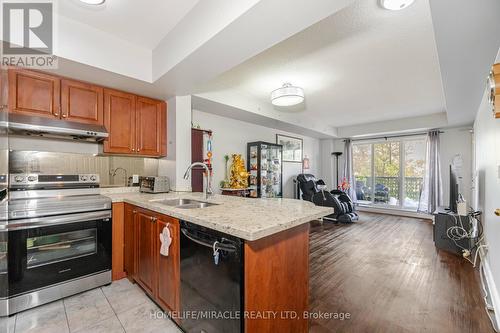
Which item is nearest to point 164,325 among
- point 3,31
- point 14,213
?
point 14,213

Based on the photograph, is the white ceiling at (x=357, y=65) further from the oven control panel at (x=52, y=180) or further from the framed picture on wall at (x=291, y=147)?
the oven control panel at (x=52, y=180)

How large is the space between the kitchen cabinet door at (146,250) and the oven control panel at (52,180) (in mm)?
858

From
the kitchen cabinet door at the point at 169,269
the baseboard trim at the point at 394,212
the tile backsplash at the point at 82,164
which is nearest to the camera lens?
the kitchen cabinet door at the point at 169,269

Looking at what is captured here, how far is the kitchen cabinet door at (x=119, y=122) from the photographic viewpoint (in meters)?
2.59

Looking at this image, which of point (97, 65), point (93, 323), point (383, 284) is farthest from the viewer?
point (383, 284)

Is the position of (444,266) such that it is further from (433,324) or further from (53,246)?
(53,246)

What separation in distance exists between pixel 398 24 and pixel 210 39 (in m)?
1.66

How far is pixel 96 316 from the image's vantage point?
1758mm

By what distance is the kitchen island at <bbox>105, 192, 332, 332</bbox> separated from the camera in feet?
3.71

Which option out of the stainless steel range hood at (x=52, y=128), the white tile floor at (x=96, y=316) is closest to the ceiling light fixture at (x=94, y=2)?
the stainless steel range hood at (x=52, y=128)

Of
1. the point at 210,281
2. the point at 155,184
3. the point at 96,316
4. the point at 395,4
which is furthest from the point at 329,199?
the point at 96,316

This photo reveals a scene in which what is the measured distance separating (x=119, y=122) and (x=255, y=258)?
245cm

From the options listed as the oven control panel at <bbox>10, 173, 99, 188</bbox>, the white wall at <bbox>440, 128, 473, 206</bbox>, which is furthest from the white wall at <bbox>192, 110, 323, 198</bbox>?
the white wall at <bbox>440, 128, 473, 206</bbox>

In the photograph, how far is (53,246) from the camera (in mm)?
1925
